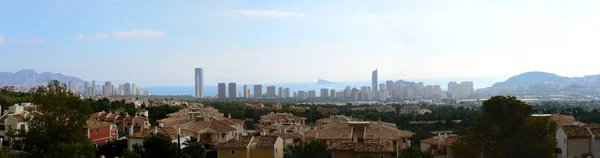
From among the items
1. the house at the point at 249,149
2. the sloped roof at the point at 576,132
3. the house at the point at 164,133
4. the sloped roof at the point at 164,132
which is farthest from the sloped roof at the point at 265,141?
the sloped roof at the point at 576,132

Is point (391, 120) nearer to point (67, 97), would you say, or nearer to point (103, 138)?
point (103, 138)

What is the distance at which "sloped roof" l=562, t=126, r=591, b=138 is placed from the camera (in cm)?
2264

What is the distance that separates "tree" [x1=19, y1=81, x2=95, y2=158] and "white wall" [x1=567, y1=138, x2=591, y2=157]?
17.0 metres

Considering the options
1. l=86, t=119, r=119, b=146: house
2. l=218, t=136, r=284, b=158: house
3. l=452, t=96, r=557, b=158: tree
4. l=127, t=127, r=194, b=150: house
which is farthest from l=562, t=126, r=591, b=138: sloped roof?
l=86, t=119, r=119, b=146: house

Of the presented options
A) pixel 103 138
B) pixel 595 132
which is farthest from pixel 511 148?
pixel 103 138

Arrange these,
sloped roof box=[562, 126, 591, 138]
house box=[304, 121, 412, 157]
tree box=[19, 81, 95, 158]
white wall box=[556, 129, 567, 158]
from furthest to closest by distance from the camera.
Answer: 1. house box=[304, 121, 412, 157]
2. white wall box=[556, 129, 567, 158]
3. sloped roof box=[562, 126, 591, 138]
4. tree box=[19, 81, 95, 158]

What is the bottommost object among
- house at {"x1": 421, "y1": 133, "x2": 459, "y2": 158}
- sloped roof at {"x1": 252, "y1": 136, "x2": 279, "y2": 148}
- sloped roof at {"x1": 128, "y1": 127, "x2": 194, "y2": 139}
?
house at {"x1": 421, "y1": 133, "x2": 459, "y2": 158}

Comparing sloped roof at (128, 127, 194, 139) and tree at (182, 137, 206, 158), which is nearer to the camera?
tree at (182, 137, 206, 158)

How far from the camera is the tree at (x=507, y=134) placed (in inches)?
606

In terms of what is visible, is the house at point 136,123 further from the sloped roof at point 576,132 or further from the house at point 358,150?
the sloped roof at point 576,132

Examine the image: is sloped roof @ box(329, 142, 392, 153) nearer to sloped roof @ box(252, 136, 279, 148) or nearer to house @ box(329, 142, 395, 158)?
house @ box(329, 142, 395, 158)

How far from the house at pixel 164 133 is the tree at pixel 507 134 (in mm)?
13353

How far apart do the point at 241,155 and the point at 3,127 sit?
43.8ft

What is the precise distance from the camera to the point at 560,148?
2316 cm
